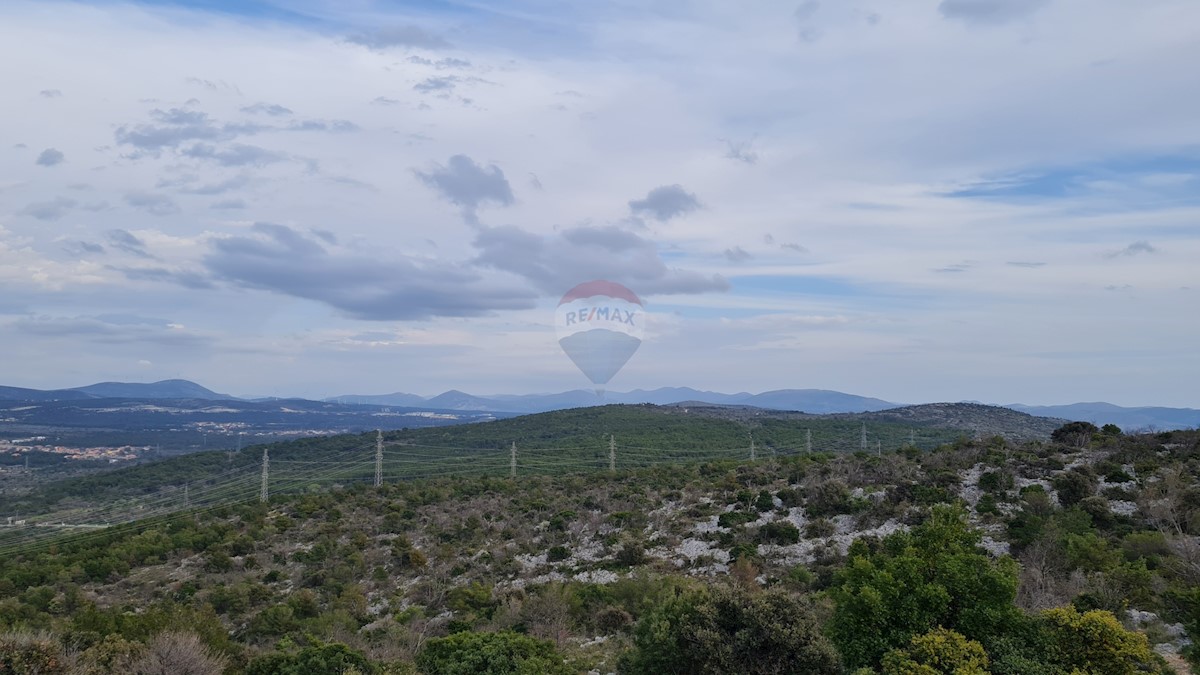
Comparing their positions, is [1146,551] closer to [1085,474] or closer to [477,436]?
[1085,474]

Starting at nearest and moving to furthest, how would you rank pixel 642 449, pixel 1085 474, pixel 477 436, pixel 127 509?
pixel 1085 474 → pixel 127 509 → pixel 642 449 → pixel 477 436

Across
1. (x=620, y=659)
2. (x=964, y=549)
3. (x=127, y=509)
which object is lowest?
(x=127, y=509)

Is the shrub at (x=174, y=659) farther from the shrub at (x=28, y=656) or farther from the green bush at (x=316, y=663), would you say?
the shrub at (x=28, y=656)

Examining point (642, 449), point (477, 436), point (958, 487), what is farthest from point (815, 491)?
point (477, 436)

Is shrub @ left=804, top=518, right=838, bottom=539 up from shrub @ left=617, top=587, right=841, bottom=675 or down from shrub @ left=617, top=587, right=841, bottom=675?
down

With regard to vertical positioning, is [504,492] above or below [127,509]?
above

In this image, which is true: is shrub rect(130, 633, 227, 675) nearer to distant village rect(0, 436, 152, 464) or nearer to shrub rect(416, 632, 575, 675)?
shrub rect(416, 632, 575, 675)

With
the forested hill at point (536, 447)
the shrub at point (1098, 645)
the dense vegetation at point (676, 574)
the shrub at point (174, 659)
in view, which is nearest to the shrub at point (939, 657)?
the dense vegetation at point (676, 574)

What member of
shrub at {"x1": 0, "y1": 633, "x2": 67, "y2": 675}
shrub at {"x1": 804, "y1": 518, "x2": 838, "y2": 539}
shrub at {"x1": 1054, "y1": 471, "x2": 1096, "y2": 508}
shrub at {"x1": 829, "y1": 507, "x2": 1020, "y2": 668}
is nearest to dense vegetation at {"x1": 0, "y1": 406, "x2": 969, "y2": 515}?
shrub at {"x1": 804, "y1": 518, "x2": 838, "y2": 539}

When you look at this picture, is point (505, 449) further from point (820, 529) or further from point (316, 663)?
point (316, 663)
